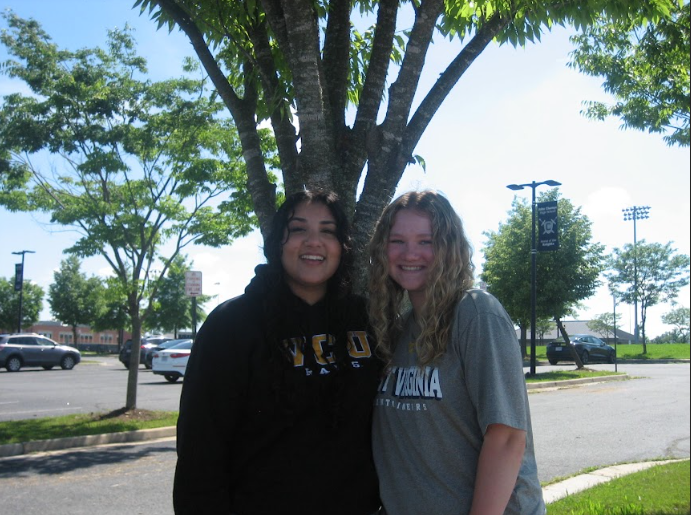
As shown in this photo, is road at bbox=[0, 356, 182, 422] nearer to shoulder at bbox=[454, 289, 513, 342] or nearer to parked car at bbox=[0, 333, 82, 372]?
parked car at bbox=[0, 333, 82, 372]

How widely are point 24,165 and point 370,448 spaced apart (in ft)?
37.9

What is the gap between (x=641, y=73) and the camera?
8.26 metres

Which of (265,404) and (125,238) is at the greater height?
(125,238)

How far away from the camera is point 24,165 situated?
12.0m

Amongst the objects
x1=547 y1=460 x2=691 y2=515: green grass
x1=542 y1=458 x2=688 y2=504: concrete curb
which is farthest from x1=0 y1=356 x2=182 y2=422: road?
x1=547 y1=460 x2=691 y2=515: green grass

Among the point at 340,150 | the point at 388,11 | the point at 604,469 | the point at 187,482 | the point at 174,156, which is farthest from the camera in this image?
the point at 174,156

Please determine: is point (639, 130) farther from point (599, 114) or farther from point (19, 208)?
point (19, 208)

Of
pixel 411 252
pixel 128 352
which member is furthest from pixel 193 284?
pixel 128 352

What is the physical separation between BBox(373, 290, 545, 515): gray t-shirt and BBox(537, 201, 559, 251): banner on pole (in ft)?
57.6

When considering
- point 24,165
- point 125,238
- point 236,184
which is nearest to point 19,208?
point 24,165

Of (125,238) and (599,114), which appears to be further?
(125,238)

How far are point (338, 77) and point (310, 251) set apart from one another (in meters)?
1.41

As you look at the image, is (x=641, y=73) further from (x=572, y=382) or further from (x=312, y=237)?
(x=572, y=382)

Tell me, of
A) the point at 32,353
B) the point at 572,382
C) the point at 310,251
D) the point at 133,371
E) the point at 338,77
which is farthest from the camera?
the point at 32,353
